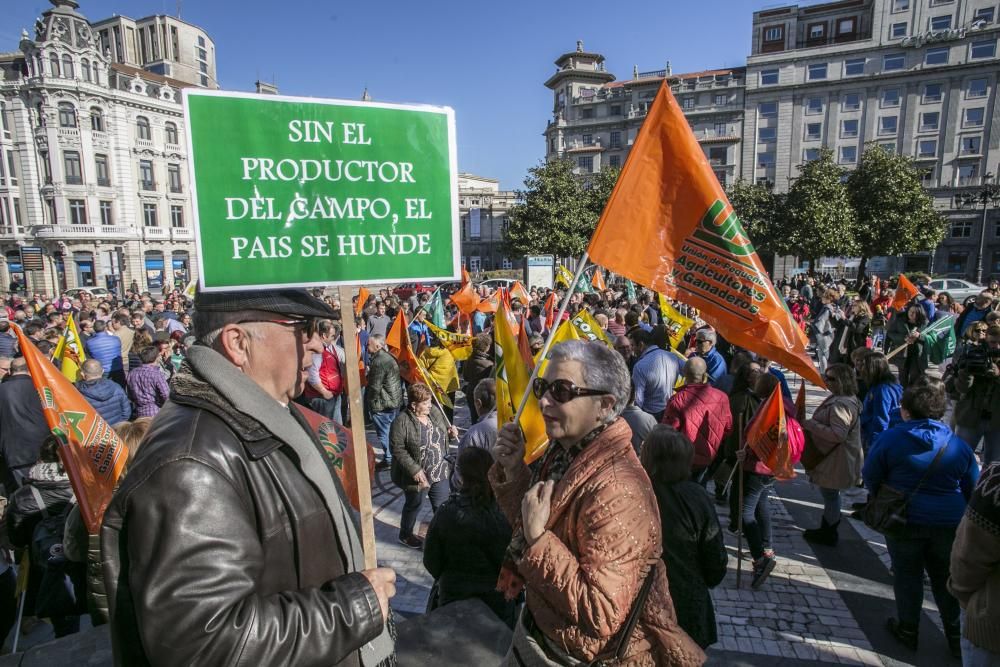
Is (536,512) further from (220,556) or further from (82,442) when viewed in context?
(82,442)

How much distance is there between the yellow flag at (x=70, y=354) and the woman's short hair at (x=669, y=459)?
7383 millimetres

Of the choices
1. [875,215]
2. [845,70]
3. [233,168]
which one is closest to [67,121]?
[233,168]

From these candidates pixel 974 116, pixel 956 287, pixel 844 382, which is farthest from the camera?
pixel 974 116

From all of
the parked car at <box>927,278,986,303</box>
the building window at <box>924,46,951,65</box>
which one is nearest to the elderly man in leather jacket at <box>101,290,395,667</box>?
the parked car at <box>927,278,986,303</box>

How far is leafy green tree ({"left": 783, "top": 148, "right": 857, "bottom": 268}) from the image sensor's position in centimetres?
3316

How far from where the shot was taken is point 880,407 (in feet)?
18.4

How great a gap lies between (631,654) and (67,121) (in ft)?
189

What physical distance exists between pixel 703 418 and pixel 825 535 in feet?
5.49

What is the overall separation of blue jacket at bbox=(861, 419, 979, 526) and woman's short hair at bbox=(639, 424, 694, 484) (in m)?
1.79

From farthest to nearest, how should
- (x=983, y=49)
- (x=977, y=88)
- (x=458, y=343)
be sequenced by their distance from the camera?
1. (x=977, y=88)
2. (x=983, y=49)
3. (x=458, y=343)

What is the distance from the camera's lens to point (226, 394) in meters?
1.51

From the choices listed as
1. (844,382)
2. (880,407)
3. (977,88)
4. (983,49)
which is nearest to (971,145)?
(977,88)

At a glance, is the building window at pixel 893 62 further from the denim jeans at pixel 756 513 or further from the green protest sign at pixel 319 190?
the green protest sign at pixel 319 190

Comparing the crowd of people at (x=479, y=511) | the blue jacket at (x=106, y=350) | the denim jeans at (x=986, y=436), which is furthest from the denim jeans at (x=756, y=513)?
the blue jacket at (x=106, y=350)
